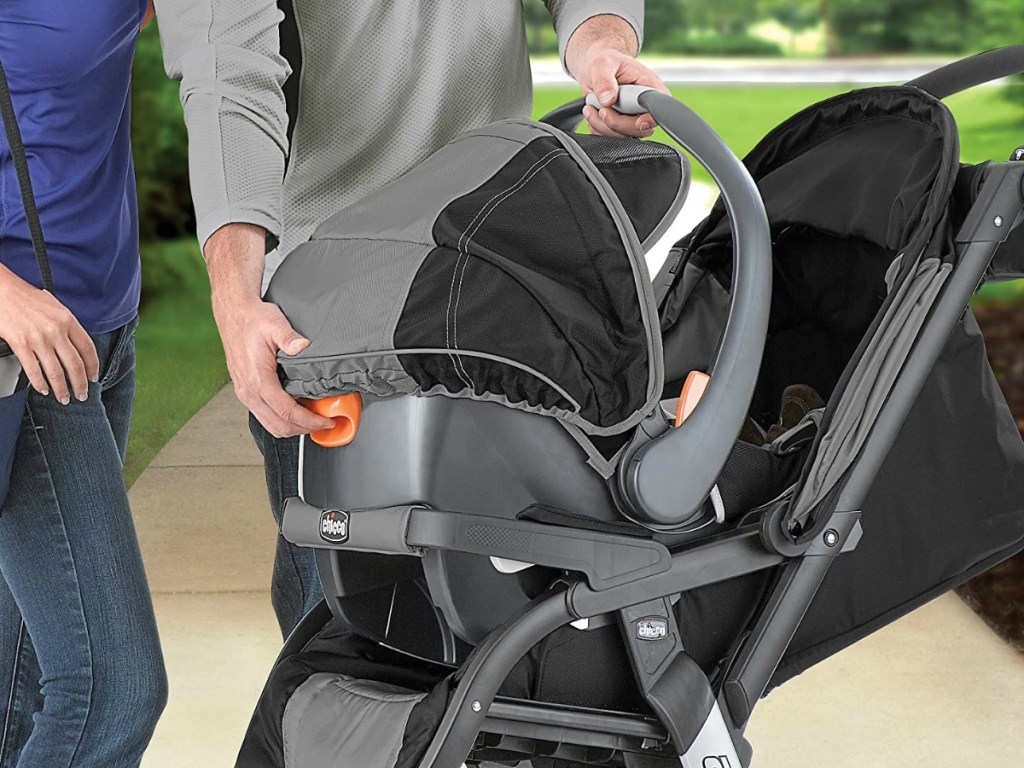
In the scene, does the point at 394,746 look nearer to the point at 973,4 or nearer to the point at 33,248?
the point at 33,248

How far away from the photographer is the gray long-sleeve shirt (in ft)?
4.98

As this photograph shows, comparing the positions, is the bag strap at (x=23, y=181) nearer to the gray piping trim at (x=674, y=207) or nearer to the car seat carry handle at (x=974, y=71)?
the gray piping trim at (x=674, y=207)

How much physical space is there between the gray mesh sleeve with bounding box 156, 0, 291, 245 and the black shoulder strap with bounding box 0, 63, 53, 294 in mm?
184

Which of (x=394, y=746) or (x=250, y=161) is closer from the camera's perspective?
(x=394, y=746)

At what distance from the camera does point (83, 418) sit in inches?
64.2

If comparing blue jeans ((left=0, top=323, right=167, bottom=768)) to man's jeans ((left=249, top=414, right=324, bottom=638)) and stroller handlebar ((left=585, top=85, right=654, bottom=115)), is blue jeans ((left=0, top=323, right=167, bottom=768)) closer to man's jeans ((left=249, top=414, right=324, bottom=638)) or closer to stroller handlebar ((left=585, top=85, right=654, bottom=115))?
man's jeans ((left=249, top=414, right=324, bottom=638))

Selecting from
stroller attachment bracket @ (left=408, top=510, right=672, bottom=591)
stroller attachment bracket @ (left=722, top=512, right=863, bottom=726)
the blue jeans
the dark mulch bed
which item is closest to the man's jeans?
the blue jeans

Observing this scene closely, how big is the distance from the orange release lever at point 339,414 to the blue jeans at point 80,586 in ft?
1.32

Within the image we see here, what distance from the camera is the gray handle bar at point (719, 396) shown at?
1346 mm

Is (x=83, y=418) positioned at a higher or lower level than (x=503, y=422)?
lower

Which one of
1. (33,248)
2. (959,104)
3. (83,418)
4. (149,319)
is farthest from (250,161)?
(959,104)

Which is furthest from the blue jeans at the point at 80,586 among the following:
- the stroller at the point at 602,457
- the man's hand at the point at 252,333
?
the man's hand at the point at 252,333

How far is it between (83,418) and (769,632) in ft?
2.85

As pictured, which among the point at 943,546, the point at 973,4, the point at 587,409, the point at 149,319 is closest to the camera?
the point at 587,409
